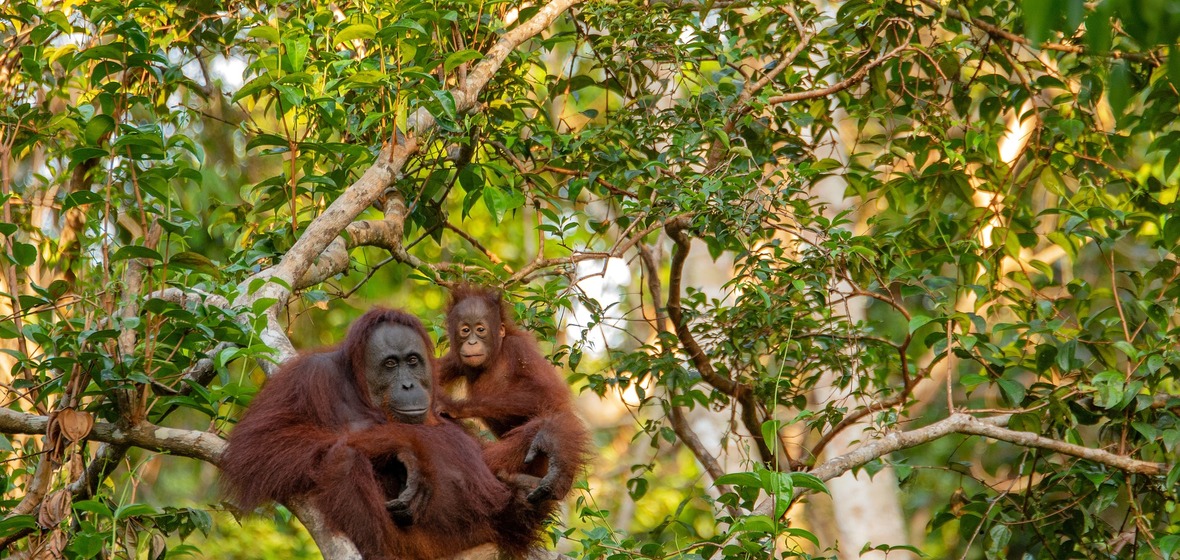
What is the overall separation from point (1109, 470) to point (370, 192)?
2.92 meters

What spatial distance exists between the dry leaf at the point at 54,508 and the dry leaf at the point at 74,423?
0.54ft

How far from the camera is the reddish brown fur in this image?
3139 mm

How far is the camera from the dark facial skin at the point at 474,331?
14.7 feet

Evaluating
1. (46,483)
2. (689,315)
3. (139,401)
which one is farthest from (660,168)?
(46,483)

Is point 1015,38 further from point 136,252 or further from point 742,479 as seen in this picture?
point 136,252

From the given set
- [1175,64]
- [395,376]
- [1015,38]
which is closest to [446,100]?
[395,376]

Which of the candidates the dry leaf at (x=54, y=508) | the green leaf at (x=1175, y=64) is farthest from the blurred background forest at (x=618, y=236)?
the green leaf at (x=1175, y=64)

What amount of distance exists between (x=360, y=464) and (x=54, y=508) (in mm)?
881

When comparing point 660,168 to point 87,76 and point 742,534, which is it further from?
point 87,76

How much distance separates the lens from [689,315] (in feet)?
14.9

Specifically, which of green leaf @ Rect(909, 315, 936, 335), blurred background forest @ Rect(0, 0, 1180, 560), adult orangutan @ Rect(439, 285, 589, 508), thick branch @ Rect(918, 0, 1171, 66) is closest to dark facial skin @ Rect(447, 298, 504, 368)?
adult orangutan @ Rect(439, 285, 589, 508)

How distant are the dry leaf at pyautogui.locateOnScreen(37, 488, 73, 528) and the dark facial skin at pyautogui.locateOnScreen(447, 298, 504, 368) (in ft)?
5.67

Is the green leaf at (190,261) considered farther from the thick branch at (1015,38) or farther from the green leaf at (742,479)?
the thick branch at (1015,38)

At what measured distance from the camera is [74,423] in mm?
3119
